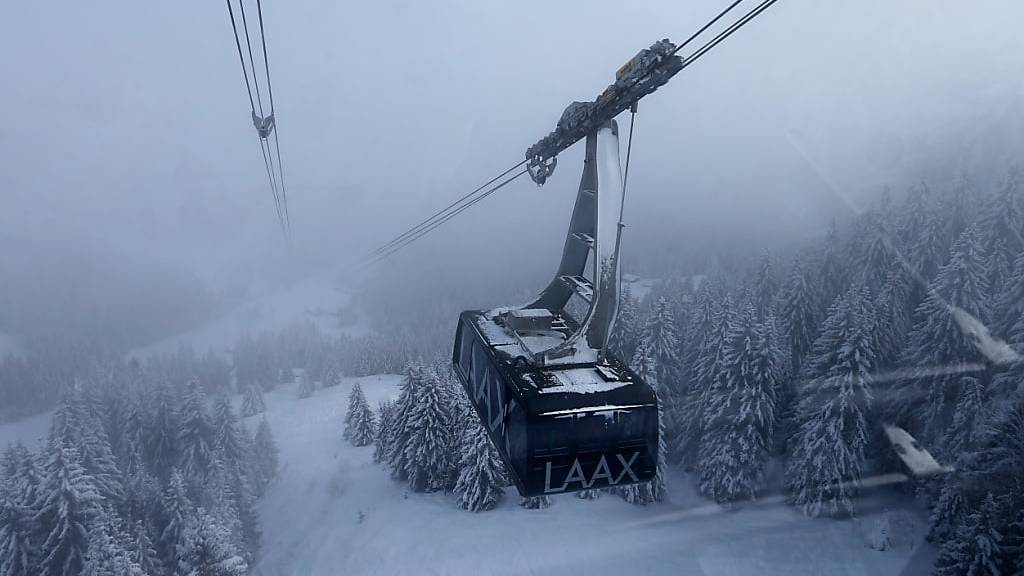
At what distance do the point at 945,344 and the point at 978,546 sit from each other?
13932 mm

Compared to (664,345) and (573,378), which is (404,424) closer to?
(664,345)

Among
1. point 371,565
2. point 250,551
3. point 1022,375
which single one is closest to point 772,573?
point 1022,375

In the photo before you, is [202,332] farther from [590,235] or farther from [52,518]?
[590,235]

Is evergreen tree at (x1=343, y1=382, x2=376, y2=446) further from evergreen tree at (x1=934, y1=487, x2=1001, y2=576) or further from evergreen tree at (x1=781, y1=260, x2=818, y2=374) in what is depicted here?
evergreen tree at (x1=934, y1=487, x2=1001, y2=576)

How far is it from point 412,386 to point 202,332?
195102mm

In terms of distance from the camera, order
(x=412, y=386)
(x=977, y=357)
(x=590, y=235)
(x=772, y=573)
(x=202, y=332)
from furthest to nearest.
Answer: (x=202, y=332), (x=412, y=386), (x=977, y=357), (x=772, y=573), (x=590, y=235)

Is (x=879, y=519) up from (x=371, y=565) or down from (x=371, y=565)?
down

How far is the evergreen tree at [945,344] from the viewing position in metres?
28.0

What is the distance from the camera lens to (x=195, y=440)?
4344 centimetres

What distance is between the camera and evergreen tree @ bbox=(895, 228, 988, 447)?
2797 centimetres

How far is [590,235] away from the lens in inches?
403

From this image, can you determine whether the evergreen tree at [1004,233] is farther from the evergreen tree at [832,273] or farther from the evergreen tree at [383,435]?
the evergreen tree at [383,435]

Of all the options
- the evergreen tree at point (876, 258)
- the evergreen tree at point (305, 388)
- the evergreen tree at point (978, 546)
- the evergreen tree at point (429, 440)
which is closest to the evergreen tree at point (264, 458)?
the evergreen tree at point (429, 440)

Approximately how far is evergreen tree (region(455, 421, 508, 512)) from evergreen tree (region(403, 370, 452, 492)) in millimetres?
3145
